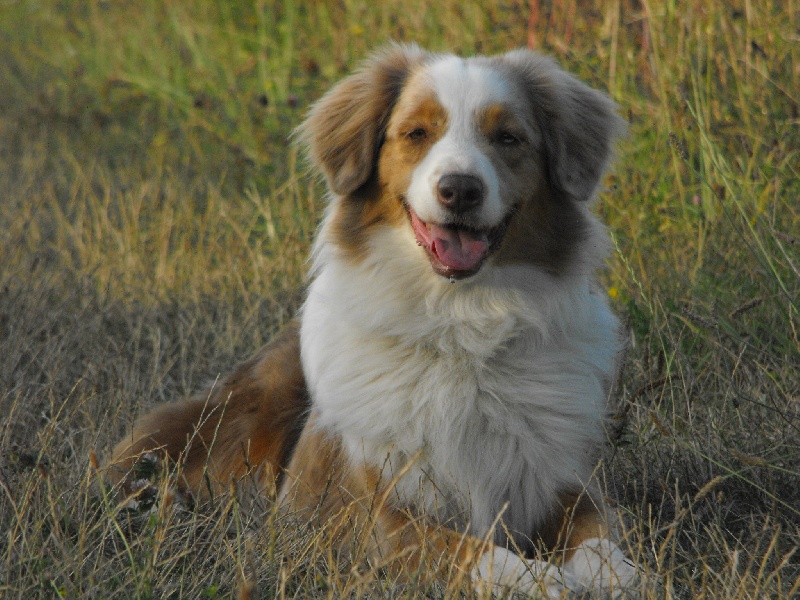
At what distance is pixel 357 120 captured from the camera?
11.7ft

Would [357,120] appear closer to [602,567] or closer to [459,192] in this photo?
[459,192]

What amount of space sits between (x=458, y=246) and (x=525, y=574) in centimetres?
106

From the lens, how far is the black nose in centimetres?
305

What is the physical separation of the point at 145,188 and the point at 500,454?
370cm

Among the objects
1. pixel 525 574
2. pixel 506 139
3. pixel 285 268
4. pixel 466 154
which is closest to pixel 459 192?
pixel 466 154

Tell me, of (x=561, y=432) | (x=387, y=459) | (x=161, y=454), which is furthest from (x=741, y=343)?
(x=161, y=454)

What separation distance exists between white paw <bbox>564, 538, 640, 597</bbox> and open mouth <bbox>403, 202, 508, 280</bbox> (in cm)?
91

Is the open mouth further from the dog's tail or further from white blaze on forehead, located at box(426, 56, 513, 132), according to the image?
the dog's tail

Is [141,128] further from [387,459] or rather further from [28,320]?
[387,459]

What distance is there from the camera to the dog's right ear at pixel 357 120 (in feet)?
11.5

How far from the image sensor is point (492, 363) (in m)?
3.27

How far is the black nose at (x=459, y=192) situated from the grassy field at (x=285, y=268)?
0.63m

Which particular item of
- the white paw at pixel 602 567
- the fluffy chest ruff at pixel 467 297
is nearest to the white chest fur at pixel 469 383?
the fluffy chest ruff at pixel 467 297

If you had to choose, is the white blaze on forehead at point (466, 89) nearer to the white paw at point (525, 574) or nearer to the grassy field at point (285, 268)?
the grassy field at point (285, 268)
